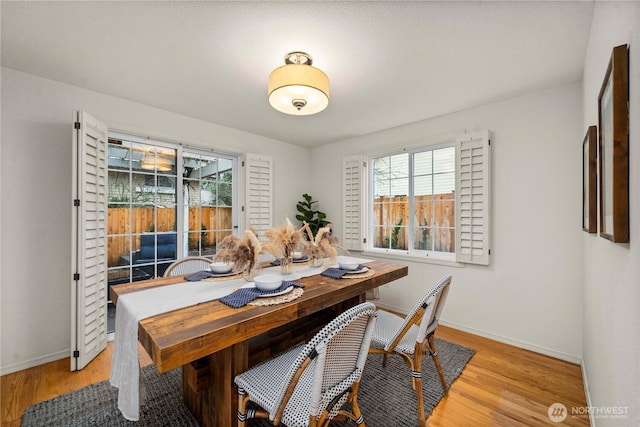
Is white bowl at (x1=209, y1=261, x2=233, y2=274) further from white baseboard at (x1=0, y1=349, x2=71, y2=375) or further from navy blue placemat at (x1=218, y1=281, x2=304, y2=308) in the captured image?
white baseboard at (x1=0, y1=349, x2=71, y2=375)

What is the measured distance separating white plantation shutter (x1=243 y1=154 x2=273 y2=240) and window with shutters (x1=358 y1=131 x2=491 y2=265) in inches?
46.0

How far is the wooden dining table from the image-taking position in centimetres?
109

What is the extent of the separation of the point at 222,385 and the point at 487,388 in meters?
1.94

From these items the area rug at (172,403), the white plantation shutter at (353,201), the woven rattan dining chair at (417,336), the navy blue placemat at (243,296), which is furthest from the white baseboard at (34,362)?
the white plantation shutter at (353,201)

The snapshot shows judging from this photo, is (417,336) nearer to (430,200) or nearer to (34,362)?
(430,200)

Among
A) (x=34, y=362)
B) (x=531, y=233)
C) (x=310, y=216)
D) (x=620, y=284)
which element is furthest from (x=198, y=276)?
(x=531, y=233)

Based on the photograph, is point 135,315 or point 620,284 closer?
point 620,284

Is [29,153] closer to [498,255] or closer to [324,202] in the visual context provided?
[324,202]

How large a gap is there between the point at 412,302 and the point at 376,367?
53.2 inches

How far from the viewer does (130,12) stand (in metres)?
1.58

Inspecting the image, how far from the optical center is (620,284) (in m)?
1.02

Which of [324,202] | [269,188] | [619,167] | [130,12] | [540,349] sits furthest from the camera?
[324,202]

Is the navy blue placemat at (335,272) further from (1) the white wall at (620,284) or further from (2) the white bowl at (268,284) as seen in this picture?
(1) the white wall at (620,284)

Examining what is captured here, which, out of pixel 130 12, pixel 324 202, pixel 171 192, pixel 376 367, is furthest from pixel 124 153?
pixel 376 367
